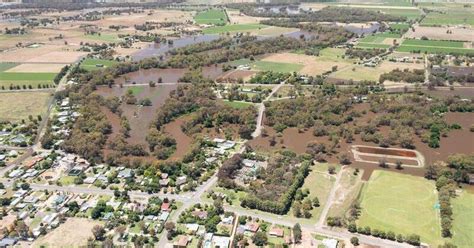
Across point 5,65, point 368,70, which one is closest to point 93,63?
point 5,65

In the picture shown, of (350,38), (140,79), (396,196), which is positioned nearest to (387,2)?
(350,38)

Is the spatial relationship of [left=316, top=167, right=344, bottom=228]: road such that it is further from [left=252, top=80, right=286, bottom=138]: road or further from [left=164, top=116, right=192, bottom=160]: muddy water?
[left=164, top=116, right=192, bottom=160]: muddy water

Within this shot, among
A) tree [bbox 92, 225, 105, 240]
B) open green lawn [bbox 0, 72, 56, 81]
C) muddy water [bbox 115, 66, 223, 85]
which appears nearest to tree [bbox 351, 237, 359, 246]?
tree [bbox 92, 225, 105, 240]

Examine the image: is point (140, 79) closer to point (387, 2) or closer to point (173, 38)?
point (173, 38)

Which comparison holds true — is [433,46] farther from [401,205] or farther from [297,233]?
[297,233]

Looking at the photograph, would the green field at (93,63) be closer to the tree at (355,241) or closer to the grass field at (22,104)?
the grass field at (22,104)

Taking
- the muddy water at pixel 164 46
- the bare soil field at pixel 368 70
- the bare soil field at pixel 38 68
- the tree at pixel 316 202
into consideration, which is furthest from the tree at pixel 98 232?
the muddy water at pixel 164 46
